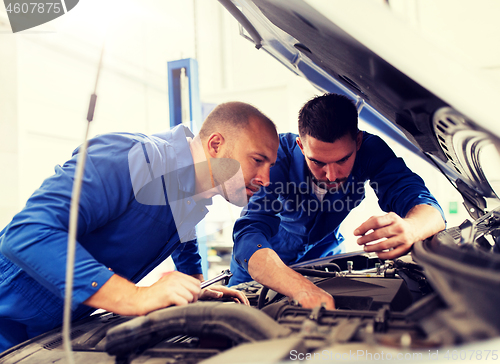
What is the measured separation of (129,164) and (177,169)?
0.20 m

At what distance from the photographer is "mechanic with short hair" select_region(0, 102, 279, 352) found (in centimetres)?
78

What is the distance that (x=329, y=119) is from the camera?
139cm

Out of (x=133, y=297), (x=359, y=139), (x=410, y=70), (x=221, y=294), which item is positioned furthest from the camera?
(x=359, y=139)

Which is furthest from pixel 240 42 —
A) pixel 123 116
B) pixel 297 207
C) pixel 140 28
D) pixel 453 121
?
pixel 453 121

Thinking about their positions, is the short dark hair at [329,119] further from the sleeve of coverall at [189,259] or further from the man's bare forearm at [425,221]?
the sleeve of coverall at [189,259]

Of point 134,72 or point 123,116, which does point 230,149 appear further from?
point 134,72

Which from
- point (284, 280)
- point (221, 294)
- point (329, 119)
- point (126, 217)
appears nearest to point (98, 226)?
point (126, 217)

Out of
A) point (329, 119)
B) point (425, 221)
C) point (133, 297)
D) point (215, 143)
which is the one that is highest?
point (329, 119)

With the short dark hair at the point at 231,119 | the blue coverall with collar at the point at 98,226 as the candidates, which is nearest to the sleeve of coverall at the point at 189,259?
the blue coverall with collar at the point at 98,226

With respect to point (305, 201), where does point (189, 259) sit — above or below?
below

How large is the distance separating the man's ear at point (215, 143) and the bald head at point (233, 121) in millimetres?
21

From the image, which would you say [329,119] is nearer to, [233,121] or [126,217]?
[233,121]

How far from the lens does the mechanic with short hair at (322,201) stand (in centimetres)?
102

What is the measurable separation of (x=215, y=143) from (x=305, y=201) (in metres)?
0.63
